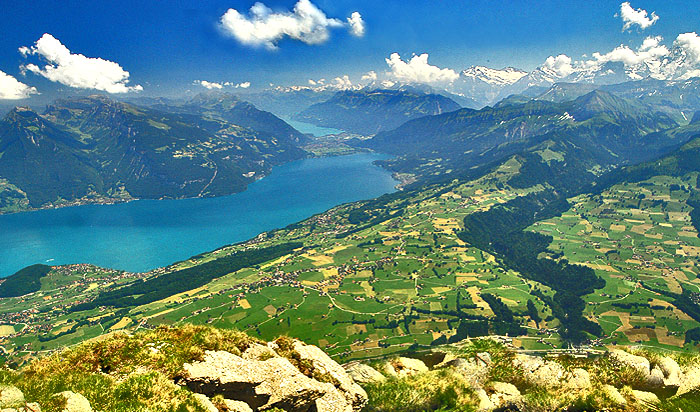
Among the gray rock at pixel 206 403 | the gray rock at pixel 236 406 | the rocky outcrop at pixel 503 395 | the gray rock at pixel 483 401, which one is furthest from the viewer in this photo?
the rocky outcrop at pixel 503 395

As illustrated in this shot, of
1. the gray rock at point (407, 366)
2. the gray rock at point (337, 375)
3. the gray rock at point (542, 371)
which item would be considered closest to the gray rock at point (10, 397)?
the gray rock at point (337, 375)

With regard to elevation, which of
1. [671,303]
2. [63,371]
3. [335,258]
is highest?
[63,371]

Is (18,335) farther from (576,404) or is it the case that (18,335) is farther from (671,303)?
(671,303)

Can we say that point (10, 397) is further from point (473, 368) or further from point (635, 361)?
point (635, 361)

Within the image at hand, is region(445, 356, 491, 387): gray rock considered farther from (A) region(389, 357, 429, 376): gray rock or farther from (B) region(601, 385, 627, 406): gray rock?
(B) region(601, 385, 627, 406): gray rock

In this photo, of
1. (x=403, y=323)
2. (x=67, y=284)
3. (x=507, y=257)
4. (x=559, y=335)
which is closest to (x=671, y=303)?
(x=559, y=335)

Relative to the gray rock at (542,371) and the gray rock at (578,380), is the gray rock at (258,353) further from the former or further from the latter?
the gray rock at (578,380)
